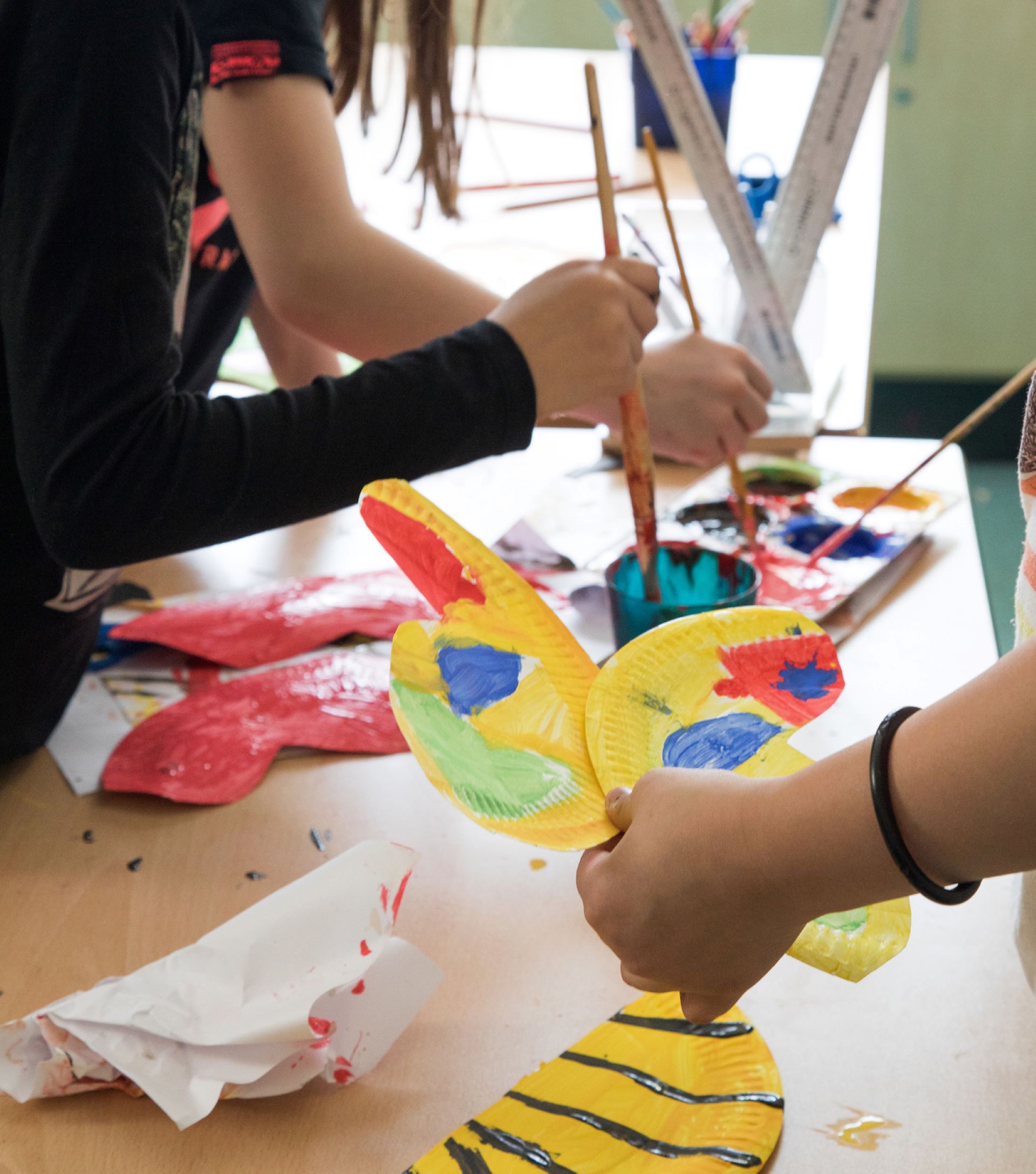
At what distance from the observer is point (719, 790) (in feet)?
1.32

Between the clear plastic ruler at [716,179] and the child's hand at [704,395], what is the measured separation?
196mm

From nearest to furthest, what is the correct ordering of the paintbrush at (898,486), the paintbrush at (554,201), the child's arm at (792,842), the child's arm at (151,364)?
1. the child's arm at (792,842)
2. the child's arm at (151,364)
3. the paintbrush at (898,486)
4. the paintbrush at (554,201)

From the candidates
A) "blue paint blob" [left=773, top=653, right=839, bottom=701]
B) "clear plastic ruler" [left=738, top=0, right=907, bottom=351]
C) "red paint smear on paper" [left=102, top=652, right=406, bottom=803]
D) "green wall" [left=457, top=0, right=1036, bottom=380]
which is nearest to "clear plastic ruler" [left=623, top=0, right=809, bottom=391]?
"clear plastic ruler" [left=738, top=0, right=907, bottom=351]

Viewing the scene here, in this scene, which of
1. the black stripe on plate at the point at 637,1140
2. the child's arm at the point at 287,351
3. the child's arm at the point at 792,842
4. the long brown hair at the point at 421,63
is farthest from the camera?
the child's arm at the point at 287,351

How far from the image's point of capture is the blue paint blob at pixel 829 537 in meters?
0.90

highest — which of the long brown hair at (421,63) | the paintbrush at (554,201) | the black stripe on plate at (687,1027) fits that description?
the long brown hair at (421,63)

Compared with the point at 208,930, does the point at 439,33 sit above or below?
above

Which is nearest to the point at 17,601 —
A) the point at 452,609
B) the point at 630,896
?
the point at 452,609

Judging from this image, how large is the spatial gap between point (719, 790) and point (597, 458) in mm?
753

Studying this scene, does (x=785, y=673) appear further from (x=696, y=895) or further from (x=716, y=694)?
(x=696, y=895)

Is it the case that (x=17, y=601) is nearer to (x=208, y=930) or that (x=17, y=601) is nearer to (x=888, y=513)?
(x=208, y=930)

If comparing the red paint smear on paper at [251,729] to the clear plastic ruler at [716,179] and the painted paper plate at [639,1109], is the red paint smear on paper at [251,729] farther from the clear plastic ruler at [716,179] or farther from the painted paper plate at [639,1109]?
the clear plastic ruler at [716,179]

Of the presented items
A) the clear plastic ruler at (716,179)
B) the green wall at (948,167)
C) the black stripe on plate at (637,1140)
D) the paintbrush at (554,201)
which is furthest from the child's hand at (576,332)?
the green wall at (948,167)

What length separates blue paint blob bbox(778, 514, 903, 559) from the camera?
2.96 feet
